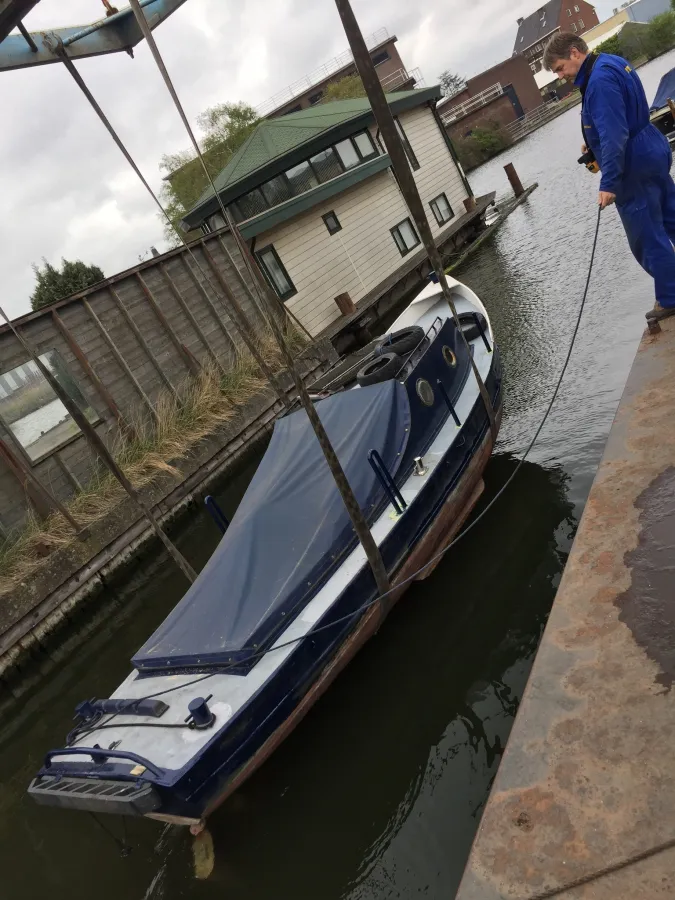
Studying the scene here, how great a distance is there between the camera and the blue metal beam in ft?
14.5

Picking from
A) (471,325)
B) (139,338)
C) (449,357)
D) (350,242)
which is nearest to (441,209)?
(350,242)

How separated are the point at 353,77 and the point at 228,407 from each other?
4920 centimetres

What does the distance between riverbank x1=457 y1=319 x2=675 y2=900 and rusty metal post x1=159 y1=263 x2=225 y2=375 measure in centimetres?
1311

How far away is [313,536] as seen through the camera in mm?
5215

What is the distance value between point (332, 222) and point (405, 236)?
348 cm

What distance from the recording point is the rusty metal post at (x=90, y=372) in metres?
12.3

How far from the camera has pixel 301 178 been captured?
1956cm

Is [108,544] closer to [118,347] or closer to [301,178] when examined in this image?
[118,347]

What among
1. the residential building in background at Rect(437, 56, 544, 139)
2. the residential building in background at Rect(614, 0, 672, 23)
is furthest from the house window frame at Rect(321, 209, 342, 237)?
the residential building in background at Rect(614, 0, 672, 23)

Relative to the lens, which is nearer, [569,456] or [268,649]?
[268,649]

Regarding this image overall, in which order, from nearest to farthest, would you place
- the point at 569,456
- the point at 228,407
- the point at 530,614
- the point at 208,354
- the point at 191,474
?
the point at 530,614 < the point at 569,456 < the point at 191,474 < the point at 228,407 < the point at 208,354

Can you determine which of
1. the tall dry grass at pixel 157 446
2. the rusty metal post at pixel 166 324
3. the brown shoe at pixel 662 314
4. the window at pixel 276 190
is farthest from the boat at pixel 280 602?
the window at pixel 276 190

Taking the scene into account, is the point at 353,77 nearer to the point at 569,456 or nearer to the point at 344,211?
the point at 344,211

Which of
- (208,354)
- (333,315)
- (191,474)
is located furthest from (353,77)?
(191,474)
